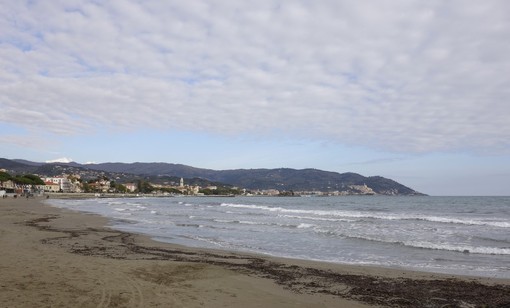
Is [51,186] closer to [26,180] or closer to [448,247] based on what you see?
[26,180]

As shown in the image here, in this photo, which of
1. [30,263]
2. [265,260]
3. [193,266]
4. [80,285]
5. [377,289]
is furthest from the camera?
[265,260]

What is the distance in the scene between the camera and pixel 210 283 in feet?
29.4

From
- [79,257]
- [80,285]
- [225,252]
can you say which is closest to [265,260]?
[225,252]

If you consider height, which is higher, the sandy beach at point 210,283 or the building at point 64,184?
the sandy beach at point 210,283

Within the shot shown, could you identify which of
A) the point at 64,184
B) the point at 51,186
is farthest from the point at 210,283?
the point at 64,184

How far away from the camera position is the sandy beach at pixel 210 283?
722cm

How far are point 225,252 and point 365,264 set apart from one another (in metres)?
4.80

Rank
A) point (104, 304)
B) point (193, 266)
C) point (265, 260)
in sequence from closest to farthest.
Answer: point (104, 304), point (193, 266), point (265, 260)

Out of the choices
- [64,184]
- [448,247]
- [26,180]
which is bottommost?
[64,184]

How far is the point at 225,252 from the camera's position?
1483cm

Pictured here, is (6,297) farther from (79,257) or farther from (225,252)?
(225,252)

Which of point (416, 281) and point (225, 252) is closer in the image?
point (416, 281)

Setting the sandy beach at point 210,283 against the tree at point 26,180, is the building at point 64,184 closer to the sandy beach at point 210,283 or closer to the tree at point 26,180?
the tree at point 26,180

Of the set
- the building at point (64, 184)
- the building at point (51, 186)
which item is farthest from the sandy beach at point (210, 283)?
the building at point (64, 184)
